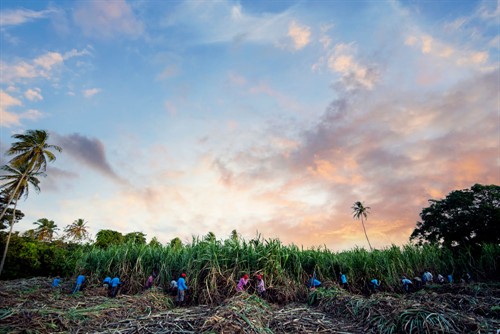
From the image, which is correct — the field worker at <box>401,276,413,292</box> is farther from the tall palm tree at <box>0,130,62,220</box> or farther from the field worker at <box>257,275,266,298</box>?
the tall palm tree at <box>0,130,62,220</box>

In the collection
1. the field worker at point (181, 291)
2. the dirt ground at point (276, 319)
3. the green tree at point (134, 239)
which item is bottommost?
the dirt ground at point (276, 319)

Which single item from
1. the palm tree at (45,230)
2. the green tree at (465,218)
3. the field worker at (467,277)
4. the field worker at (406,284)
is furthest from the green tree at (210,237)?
the palm tree at (45,230)

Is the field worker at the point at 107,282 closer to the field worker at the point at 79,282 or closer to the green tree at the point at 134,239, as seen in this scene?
the field worker at the point at 79,282

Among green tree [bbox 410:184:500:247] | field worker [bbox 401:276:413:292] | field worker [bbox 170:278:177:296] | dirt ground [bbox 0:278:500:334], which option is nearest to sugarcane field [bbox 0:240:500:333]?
dirt ground [bbox 0:278:500:334]

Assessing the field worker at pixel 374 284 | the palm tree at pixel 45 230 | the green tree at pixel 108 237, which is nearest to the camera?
the field worker at pixel 374 284

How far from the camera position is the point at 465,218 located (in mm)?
24594

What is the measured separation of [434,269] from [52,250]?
24548 millimetres

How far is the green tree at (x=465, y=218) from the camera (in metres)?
23.4

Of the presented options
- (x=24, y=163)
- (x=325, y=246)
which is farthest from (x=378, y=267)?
(x=24, y=163)

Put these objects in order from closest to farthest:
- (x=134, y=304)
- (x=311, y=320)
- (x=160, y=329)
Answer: (x=160, y=329) → (x=311, y=320) → (x=134, y=304)

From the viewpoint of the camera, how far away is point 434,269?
48.1 feet

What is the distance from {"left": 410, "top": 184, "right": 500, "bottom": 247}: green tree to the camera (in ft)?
76.8

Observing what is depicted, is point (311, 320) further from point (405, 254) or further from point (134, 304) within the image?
point (405, 254)

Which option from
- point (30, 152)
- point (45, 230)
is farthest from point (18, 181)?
point (45, 230)
